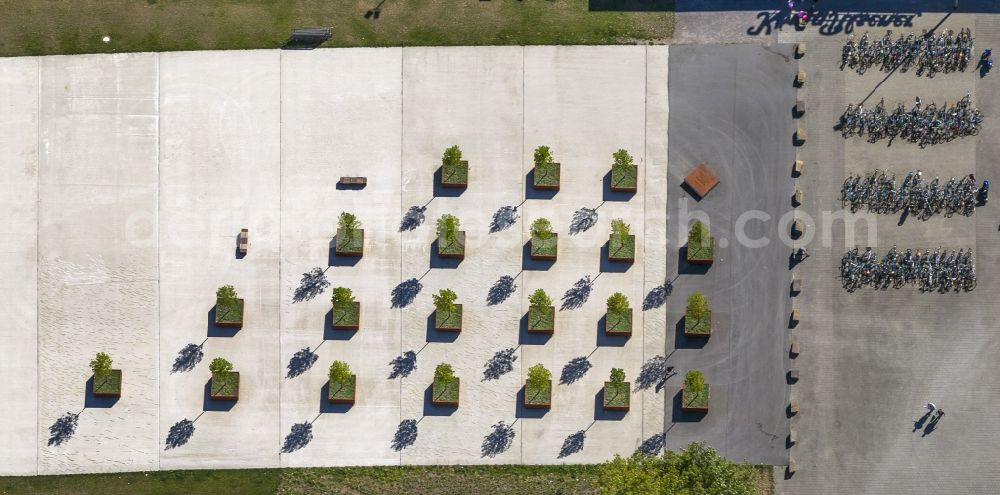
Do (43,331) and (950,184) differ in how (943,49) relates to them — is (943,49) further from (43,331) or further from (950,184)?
(43,331)

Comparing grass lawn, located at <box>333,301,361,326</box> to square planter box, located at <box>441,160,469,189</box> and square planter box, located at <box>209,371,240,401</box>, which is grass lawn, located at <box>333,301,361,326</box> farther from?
square planter box, located at <box>441,160,469,189</box>

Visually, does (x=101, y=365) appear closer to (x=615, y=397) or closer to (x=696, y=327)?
(x=615, y=397)

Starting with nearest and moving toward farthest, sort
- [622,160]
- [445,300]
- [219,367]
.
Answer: [219,367]
[445,300]
[622,160]

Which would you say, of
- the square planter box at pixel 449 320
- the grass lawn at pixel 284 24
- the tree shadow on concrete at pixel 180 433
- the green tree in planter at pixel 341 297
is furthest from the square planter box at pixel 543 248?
the tree shadow on concrete at pixel 180 433

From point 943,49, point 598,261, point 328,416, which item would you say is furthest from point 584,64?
point 328,416

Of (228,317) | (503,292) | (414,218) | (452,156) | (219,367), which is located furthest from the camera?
(414,218)

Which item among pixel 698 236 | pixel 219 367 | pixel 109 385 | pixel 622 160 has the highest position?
pixel 622 160

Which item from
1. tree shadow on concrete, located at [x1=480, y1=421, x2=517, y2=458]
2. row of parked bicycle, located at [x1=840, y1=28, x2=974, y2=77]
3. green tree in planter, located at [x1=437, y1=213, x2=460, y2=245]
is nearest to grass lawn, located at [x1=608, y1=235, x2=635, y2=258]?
green tree in planter, located at [x1=437, y1=213, x2=460, y2=245]

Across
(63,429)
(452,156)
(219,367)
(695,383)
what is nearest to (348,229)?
(452,156)
